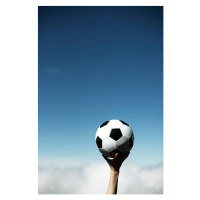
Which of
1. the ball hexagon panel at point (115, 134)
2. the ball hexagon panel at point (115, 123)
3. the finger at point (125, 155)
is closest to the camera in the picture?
the finger at point (125, 155)

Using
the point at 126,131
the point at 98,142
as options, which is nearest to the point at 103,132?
the point at 98,142

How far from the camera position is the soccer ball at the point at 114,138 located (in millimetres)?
5754

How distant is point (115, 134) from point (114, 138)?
0.46 feet

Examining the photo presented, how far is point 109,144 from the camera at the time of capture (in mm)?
5805

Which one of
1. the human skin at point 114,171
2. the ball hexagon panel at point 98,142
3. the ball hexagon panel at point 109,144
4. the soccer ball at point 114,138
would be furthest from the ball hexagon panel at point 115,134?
the human skin at point 114,171

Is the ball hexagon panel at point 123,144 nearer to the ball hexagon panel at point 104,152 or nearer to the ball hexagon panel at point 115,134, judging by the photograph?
the ball hexagon panel at point 115,134

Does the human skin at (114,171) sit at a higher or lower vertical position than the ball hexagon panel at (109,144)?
lower

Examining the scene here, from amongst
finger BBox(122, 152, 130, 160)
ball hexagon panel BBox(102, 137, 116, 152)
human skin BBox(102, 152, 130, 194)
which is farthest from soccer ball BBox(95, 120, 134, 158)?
human skin BBox(102, 152, 130, 194)

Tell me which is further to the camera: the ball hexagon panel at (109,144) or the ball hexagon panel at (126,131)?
the ball hexagon panel at (126,131)

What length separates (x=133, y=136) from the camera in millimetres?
6281

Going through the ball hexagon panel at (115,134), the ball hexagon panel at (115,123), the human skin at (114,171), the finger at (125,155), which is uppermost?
the ball hexagon panel at (115,123)
